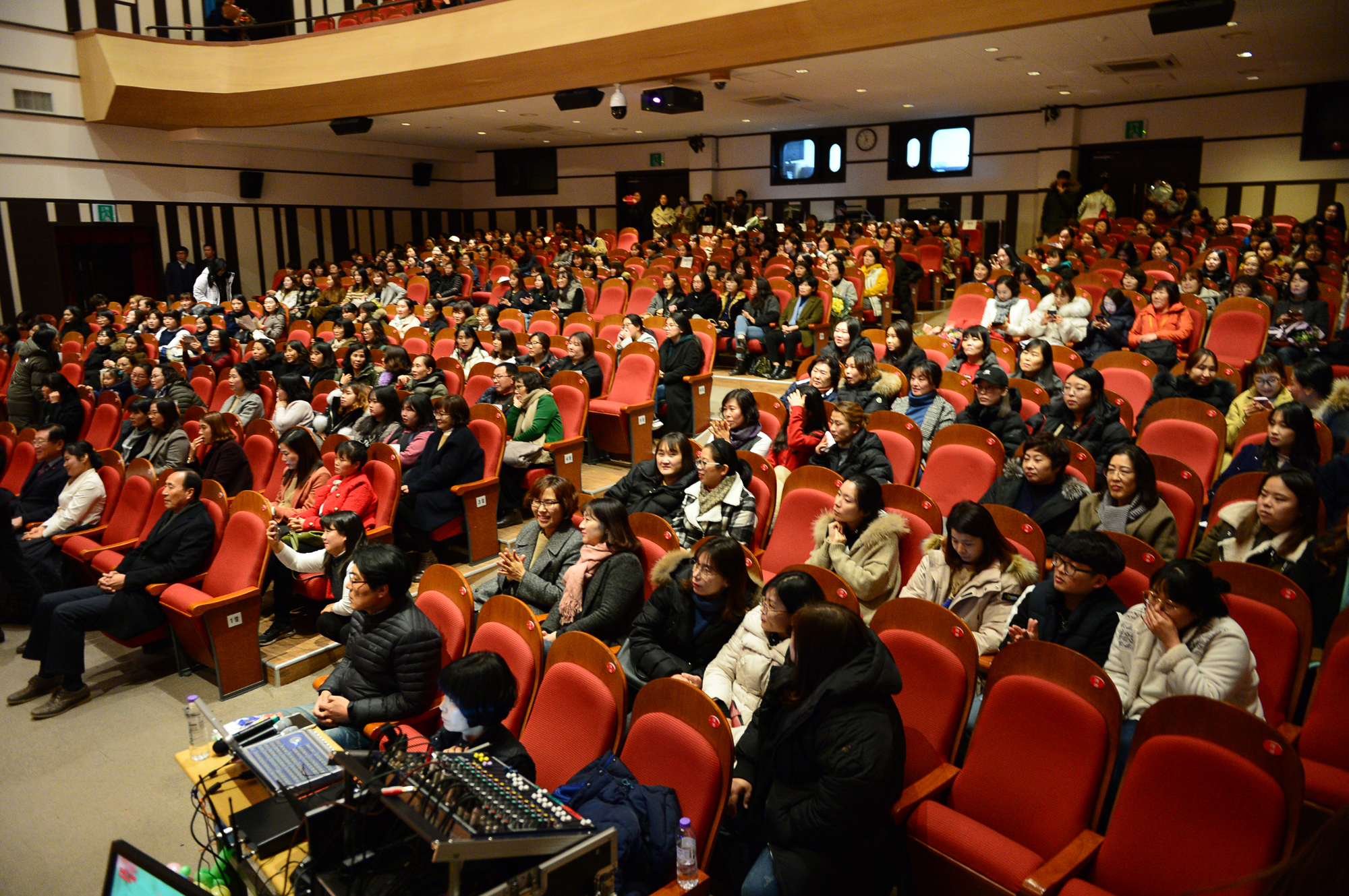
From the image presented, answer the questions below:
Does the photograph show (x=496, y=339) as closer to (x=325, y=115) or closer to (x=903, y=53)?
(x=903, y=53)

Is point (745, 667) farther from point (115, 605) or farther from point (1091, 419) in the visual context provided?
point (115, 605)

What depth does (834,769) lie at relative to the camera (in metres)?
1.86

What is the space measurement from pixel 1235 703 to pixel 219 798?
255 centimetres

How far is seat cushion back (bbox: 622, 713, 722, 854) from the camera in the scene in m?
1.97

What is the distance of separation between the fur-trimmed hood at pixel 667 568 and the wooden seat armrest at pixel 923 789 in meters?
0.98

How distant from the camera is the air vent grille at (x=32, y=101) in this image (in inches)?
398

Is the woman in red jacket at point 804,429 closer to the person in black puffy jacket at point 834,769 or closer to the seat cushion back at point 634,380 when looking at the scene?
the seat cushion back at point 634,380

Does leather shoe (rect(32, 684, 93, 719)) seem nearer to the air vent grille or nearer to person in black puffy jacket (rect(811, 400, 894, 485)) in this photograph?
person in black puffy jacket (rect(811, 400, 894, 485))

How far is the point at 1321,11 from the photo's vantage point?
6.55m

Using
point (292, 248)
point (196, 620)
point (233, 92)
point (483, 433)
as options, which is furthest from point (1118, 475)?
point (292, 248)

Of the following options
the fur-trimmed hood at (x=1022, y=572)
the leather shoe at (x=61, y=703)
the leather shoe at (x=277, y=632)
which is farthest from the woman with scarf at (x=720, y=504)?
the leather shoe at (x=61, y=703)

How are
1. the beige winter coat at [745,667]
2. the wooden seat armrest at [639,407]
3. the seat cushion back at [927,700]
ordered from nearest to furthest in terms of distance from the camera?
the seat cushion back at [927,700] → the beige winter coat at [745,667] → the wooden seat armrest at [639,407]

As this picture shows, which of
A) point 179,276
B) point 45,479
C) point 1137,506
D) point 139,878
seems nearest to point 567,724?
point 139,878

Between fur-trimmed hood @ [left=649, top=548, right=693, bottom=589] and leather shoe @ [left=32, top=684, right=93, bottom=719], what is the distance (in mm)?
2686
